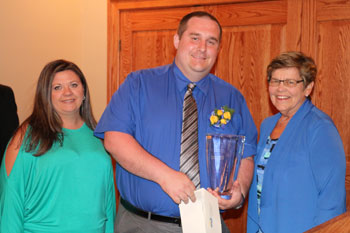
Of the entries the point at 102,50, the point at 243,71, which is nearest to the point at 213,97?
the point at 243,71

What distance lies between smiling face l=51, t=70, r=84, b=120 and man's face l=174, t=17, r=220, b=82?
1.87 feet

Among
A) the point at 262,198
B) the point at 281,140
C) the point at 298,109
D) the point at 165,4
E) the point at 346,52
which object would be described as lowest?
Result: the point at 262,198

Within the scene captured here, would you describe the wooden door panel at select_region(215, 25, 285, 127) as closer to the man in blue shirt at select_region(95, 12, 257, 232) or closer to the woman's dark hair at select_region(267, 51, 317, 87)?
the woman's dark hair at select_region(267, 51, 317, 87)

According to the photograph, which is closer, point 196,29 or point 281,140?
point 196,29

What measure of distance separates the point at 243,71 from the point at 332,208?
175cm

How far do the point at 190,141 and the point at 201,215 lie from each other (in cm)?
51

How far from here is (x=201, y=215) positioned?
60.1 inches

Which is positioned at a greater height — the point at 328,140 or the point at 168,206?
the point at 328,140

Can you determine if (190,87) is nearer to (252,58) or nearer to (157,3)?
(252,58)

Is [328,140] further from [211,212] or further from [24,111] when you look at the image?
[24,111]

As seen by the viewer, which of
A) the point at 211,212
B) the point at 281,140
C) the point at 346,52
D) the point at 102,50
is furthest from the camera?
the point at 102,50

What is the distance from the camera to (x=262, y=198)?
7.27 feet

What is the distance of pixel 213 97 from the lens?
2.13 meters

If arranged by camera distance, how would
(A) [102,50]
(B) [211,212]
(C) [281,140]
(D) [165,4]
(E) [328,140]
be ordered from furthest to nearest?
(A) [102,50] < (D) [165,4] < (C) [281,140] < (E) [328,140] < (B) [211,212]
